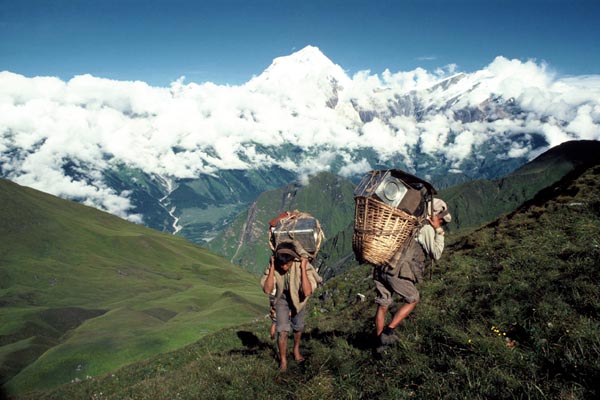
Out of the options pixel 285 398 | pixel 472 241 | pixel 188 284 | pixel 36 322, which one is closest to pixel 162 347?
pixel 472 241

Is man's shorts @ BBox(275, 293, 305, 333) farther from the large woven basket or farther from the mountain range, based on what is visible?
the large woven basket

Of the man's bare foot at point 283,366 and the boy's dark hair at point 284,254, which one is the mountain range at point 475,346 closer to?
the man's bare foot at point 283,366

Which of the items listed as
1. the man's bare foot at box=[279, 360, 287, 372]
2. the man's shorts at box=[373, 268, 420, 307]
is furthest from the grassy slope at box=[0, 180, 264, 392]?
the man's shorts at box=[373, 268, 420, 307]

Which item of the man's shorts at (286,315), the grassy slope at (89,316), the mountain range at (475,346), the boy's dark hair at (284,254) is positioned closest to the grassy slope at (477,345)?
the mountain range at (475,346)

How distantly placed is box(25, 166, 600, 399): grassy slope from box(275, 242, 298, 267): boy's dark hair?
2.49m

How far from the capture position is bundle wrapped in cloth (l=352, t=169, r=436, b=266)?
299 inches

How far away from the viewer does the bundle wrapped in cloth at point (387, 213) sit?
7.59 metres

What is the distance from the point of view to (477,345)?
7262mm

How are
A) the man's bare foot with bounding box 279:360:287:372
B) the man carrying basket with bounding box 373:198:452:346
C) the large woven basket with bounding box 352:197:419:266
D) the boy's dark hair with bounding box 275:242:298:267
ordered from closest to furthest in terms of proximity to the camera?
the large woven basket with bounding box 352:197:419:266
the man carrying basket with bounding box 373:198:452:346
the man's bare foot with bounding box 279:360:287:372
the boy's dark hair with bounding box 275:242:298:267

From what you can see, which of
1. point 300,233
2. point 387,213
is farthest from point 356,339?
point 387,213

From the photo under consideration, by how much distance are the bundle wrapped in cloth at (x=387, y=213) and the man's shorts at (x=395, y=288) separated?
0.62 m

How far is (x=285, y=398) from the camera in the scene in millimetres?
7211

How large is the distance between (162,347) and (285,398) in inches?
2204

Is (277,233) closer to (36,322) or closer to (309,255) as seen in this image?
(309,255)
